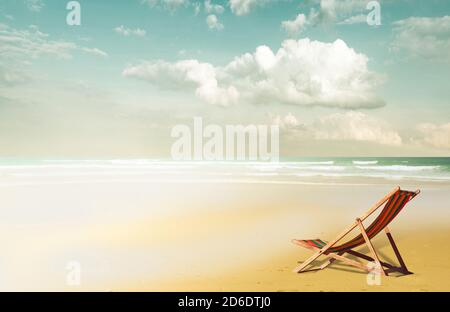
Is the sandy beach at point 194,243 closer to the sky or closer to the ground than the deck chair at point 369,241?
closer to the ground

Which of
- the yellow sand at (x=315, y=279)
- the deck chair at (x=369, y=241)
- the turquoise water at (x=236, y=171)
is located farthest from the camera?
the turquoise water at (x=236, y=171)

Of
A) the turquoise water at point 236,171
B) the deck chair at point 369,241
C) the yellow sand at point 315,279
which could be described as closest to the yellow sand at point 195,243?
the yellow sand at point 315,279

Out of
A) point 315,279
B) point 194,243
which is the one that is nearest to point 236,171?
point 194,243

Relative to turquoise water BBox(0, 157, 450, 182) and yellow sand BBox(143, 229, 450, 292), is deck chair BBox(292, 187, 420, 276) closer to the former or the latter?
yellow sand BBox(143, 229, 450, 292)

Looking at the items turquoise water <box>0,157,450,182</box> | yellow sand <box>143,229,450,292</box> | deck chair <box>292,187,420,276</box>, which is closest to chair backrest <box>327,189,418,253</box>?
deck chair <box>292,187,420,276</box>

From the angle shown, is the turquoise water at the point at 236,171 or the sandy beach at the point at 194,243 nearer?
the sandy beach at the point at 194,243

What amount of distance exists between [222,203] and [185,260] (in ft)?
21.4

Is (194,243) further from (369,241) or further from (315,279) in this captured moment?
(369,241)

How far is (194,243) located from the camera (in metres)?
7.25

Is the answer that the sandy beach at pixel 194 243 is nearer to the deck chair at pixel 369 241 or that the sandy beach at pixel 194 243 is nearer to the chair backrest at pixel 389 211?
the deck chair at pixel 369 241

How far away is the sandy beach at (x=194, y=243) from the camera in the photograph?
5.15 metres

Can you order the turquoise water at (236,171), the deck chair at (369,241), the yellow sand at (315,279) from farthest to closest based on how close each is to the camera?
1. the turquoise water at (236,171)
2. the deck chair at (369,241)
3. the yellow sand at (315,279)

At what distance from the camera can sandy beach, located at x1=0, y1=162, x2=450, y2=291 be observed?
5.15m
